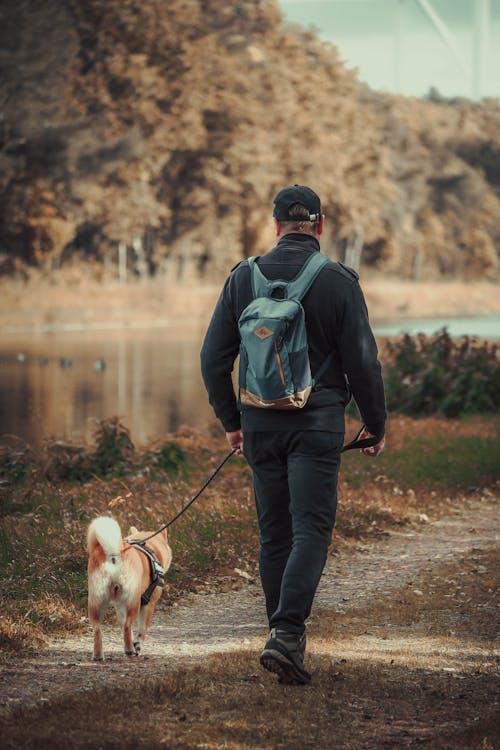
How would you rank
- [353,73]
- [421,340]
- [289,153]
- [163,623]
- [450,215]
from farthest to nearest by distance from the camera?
1. [450,215]
2. [353,73]
3. [289,153]
4. [421,340]
5. [163,623]

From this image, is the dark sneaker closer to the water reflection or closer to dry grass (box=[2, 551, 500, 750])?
dry grass (box=[2, 551, 500, 750])

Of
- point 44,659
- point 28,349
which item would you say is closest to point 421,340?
point 44,659

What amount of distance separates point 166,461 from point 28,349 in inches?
944

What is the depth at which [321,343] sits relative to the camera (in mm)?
5449

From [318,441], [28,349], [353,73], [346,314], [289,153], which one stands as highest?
[353,73]

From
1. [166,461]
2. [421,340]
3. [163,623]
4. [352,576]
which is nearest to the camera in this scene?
[163,623]

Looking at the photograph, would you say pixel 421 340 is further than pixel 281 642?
Yes

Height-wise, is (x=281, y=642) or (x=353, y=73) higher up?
(x=353, y=73)

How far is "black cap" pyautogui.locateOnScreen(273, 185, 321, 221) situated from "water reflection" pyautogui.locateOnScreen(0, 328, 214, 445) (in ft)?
25.0

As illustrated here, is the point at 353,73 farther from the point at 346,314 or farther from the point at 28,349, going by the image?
the point at 346,314

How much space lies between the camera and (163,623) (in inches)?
276

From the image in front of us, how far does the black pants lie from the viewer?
17.6 feet

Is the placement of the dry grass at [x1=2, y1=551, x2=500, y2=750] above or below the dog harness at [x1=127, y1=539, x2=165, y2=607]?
below

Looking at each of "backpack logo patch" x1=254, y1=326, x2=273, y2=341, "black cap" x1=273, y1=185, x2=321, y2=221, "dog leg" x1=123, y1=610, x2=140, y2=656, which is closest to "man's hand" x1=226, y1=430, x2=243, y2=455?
"backpack logo patch" x1=254, y1=326, x2=273, y2=341
